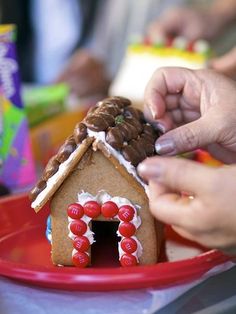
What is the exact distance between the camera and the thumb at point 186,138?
82cm

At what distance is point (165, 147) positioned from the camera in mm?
828

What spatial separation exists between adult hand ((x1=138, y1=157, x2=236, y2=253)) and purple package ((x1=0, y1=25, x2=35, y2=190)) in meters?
0.52

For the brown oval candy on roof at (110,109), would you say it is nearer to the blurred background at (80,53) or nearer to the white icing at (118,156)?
the white icing at (118,156)

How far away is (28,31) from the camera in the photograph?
2.55 metres

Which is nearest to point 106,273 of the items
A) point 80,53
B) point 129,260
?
point 129,260

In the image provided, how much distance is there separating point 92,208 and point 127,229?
0.17ft

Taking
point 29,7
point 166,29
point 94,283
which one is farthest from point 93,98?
point 94,283

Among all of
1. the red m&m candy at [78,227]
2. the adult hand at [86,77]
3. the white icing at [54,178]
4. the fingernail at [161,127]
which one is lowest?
the adult hand at [86,77]

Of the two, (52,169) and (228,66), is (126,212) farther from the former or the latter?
(228,66)

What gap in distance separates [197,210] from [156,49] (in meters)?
1.16

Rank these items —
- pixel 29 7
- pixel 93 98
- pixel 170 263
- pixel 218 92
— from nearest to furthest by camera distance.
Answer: pixel 170 263 → pixel 218 92 → pixel 93 98 → pixel 29 7

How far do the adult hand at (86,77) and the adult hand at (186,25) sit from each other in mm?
183

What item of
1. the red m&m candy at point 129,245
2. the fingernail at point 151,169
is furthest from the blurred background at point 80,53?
the fingernail at point 151,169

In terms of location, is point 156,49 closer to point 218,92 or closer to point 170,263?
point 218,92
